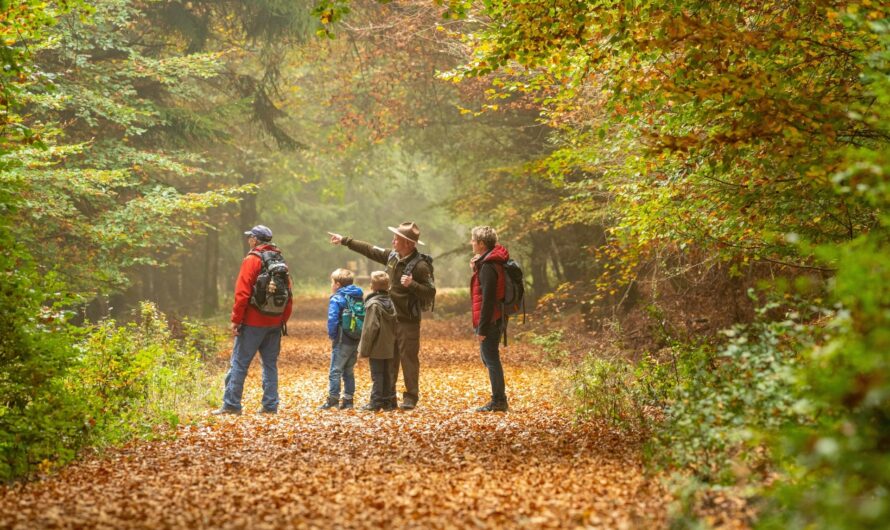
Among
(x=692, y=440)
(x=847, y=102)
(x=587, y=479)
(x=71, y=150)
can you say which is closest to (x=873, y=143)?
(x=847, y=102)

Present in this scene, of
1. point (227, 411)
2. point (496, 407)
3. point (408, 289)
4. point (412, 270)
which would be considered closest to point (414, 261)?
point (412, 270)

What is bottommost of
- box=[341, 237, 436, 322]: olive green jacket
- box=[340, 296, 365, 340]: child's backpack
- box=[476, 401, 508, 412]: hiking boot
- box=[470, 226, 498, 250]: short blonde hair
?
box=[476, 401, 508, 412]: hiking boot

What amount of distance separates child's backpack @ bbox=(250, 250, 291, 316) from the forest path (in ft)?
4.40

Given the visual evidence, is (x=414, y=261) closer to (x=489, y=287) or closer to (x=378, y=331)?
(x=378, y=331)

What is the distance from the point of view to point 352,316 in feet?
34.3

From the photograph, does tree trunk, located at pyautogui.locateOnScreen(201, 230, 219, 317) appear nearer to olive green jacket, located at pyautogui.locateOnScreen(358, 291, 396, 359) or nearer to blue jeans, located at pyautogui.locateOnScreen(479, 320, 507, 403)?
olive green jacket, located at pyautogui.locateOnScreen(358, 291, 396, 359)

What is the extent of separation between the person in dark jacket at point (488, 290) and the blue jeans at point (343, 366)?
6.81ft

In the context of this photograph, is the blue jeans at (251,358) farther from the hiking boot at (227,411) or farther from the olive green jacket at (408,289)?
the olive green jacket at (408,289)

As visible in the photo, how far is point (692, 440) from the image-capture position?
5.62 meters

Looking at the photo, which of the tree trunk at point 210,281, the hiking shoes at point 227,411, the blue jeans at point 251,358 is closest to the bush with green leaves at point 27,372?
the blue jeans at point 251,358

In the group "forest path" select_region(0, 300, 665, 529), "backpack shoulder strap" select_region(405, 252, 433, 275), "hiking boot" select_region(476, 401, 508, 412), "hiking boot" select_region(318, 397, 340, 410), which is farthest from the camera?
"hiking boot" select_region(318, 397, 340, 410)

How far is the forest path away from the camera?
4891mm

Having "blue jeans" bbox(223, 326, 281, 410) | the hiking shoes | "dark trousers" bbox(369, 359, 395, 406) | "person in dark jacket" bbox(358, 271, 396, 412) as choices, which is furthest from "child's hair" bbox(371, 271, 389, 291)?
the hiking shoes

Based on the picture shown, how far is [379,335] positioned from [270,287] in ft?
4.69
